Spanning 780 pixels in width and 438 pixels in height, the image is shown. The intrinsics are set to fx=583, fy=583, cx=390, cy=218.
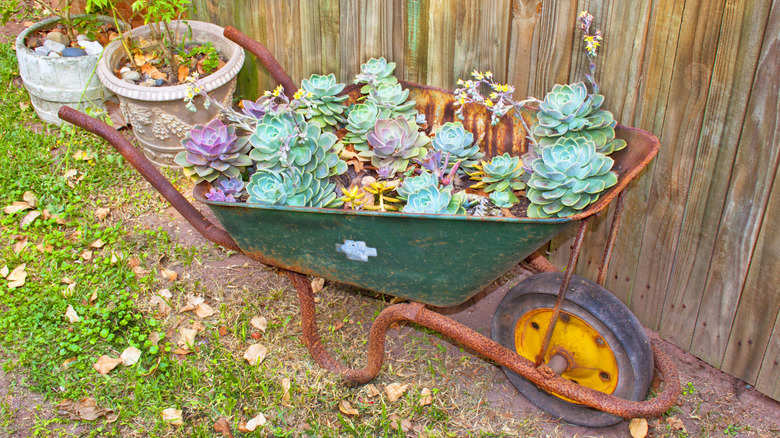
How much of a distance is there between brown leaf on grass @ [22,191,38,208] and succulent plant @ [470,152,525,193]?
100 inches

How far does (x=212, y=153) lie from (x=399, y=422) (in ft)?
3.90

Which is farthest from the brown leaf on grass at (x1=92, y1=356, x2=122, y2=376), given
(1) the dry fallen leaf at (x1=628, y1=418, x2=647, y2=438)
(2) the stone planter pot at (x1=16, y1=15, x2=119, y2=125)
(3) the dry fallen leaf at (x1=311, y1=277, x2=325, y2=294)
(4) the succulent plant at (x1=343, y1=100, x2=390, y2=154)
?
(1) the dry fallen leaf at (x1=628, y1=418, x2=647, y2=438)

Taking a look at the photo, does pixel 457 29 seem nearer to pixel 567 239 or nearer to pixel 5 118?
pixel 567 239

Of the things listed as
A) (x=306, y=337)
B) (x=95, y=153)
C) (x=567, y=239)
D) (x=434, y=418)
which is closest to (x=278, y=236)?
(x=306, y=337)

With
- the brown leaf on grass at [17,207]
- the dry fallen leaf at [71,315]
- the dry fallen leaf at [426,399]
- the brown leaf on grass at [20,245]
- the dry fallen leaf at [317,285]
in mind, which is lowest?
the dry fallen leaf at [426,399]

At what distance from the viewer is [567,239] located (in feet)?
8.70

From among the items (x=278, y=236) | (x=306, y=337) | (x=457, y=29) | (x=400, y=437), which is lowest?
(x=400, y=437)

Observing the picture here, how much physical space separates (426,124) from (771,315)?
1.42 metres

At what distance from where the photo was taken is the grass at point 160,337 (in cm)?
223

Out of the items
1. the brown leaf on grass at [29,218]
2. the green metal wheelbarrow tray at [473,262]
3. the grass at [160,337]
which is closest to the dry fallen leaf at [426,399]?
the grass at [160,337]

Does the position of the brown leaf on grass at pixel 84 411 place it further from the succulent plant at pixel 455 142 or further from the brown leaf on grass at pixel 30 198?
the succulent plant at pixel 455 142

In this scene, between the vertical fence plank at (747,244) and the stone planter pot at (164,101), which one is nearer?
the vertical fence plank at (747,244)

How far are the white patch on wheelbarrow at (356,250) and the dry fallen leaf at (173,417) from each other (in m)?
0.98

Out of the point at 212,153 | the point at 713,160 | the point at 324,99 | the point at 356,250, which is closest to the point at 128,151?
Result: the point at 212,153
